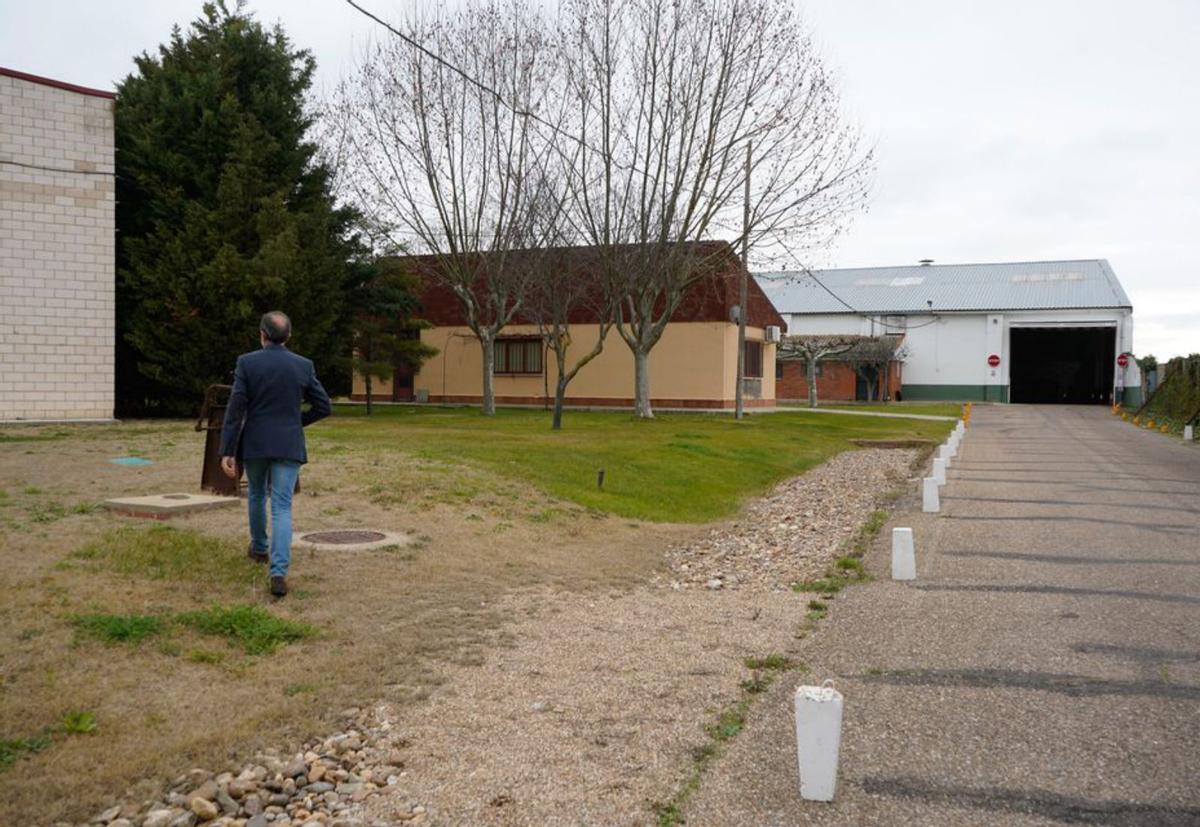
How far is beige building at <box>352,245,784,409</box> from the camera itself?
35844mm

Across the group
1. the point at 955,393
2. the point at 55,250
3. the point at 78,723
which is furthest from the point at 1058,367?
the point at 78,723

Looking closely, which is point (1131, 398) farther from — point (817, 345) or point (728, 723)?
point (728, 723)

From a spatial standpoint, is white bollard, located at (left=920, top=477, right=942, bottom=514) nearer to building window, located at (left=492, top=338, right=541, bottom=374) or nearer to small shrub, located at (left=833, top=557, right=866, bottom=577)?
small shrub, located at (left=833, top=557, right=866, bottom=577)

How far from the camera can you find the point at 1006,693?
556 cm

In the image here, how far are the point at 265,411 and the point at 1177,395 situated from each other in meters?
37.1

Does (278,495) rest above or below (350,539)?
above

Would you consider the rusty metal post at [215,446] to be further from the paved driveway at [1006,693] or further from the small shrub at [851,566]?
the paved driveway at [1006,693]

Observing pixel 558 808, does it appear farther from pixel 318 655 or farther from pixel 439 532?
pixel 439 532

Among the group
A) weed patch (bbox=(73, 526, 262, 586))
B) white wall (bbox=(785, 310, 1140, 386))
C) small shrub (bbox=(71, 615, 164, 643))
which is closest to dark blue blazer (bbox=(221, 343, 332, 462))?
weed patch (bbox=(73, 526, 262, 586))

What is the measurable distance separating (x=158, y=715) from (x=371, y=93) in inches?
1032

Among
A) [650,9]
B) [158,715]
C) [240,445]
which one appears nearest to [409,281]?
[650,9]

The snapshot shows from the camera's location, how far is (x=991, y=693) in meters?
5.56

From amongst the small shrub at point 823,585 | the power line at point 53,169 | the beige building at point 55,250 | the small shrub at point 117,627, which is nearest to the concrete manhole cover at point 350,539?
the small shrub at point 117,627

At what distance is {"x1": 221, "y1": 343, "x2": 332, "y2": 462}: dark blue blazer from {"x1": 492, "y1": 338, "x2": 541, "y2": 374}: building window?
103ft
